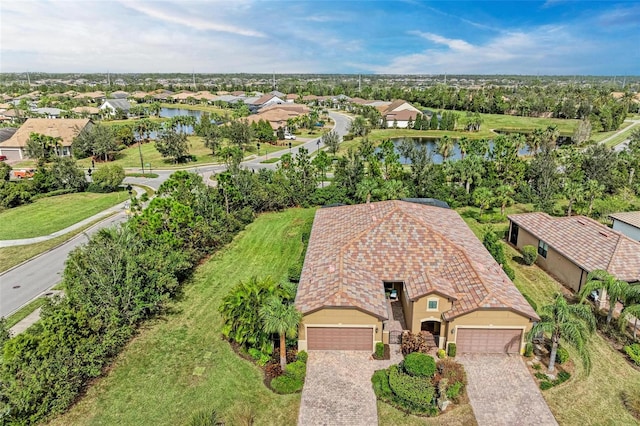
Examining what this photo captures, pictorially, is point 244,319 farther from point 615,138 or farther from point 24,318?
point 615,138

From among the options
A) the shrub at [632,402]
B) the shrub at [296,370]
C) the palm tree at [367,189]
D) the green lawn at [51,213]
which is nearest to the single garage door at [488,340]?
the shrub at [632,402]

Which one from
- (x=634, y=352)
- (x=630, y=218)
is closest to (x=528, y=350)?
(x=634, y=352)

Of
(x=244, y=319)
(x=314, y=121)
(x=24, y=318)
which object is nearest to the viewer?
(x=244, y=319)

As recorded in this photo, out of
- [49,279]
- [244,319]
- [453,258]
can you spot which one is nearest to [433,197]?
[453,258]

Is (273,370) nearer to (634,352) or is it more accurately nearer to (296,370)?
(296,370)

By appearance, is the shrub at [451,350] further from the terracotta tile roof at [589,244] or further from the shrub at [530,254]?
the shrub at [530,254]

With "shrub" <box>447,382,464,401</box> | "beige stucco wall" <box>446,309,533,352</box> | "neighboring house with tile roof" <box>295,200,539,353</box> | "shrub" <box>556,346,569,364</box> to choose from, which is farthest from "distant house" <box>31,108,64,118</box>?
"shrub" <box>556,346,569,364</box>

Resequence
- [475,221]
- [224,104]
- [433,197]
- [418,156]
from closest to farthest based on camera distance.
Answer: [475,221] → [433,197] → [418,156] → [224,104]
